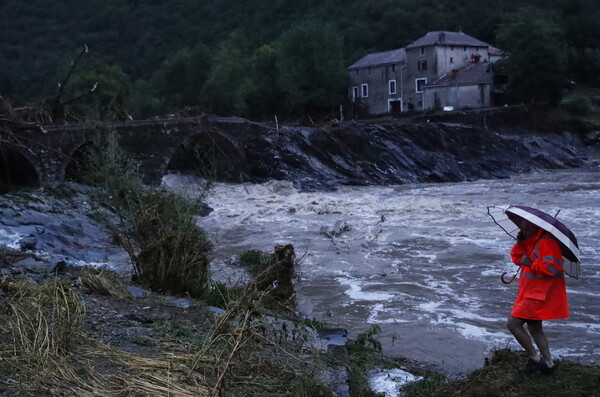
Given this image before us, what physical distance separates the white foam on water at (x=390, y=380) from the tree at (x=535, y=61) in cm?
4167

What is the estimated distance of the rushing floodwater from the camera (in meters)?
9.31

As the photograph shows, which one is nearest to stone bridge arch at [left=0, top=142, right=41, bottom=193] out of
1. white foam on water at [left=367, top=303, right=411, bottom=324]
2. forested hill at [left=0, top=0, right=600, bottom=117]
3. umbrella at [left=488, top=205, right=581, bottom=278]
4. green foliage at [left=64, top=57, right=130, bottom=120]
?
forested hill at [left=0, top=0, right=600, bottom=117]

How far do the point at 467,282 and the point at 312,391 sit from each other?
8.09 meters

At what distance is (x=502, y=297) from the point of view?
1125cm

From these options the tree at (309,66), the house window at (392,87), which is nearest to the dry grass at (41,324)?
the tree at (309,66)

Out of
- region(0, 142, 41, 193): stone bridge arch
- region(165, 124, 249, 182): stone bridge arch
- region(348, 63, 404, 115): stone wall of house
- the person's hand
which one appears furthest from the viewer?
region(348, 63, 404, 115): stone wall of house

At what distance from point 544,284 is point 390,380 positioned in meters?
1.85

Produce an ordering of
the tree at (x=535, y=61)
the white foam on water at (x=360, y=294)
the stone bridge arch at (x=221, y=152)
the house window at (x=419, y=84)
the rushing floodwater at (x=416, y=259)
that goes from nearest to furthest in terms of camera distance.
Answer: the rushing floodwater at (x=416, y=259) < the white foam on water at (x=360, y=294) < the stone bridge arch at (x=221, y=152) < the tree at (x=535, y=61) < the house window at (x=419, y=84)

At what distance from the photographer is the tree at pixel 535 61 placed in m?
45.4

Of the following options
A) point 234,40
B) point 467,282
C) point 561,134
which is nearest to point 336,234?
point 467,282

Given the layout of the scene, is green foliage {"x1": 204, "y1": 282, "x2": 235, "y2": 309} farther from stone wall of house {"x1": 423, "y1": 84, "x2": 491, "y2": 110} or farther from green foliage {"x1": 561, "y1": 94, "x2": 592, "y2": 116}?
stone wall of house {"x1": 423, "y1": 84, "x2": 491, "y2": 110}

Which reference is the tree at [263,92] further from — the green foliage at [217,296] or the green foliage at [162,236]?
the green foliage at [217,296]

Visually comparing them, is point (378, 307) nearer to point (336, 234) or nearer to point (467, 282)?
point (467, 282)

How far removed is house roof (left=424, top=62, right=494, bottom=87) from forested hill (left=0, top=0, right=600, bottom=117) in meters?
4.91
